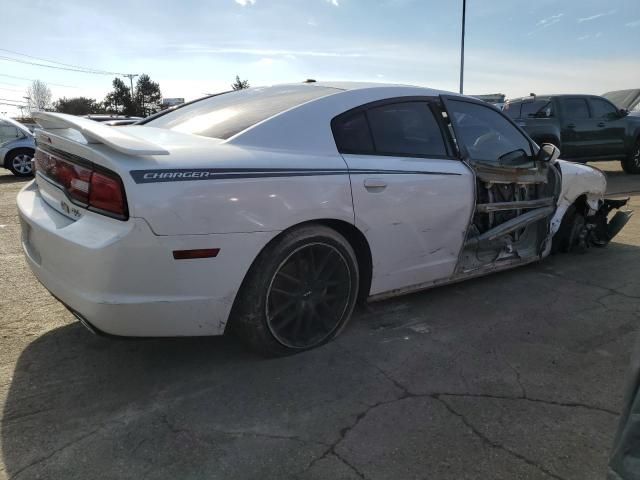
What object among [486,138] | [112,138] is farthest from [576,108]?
[112,138]

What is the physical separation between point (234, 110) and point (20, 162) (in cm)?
1162

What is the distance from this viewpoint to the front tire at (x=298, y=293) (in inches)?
112

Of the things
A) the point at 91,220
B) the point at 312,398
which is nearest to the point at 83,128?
the point at 91,220

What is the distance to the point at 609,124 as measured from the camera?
11.9 m

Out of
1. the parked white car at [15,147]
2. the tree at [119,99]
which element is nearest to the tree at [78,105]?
the tree at [119,99]

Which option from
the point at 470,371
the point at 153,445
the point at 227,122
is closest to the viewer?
the point at 153,445

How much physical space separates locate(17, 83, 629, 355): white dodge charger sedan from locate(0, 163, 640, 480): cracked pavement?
0.99 feet

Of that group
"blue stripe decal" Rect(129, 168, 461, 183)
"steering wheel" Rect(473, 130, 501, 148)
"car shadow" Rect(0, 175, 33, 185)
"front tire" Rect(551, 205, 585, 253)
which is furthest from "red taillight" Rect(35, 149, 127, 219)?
"car shadow" Rect(0, 175, 33, 185)

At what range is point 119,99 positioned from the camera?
214ft

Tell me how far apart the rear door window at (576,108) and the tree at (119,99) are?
2362 inches

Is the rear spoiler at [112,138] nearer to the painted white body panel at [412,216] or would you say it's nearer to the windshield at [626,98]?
the painted white body panel at [412,216]

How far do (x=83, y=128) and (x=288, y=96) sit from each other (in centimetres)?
136

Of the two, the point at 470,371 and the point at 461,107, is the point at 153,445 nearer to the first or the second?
the point at 470,371

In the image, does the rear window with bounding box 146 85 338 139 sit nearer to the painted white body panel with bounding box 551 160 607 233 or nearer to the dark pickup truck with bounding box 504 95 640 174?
the painted white body panel with bounding box 551 160 607 233
